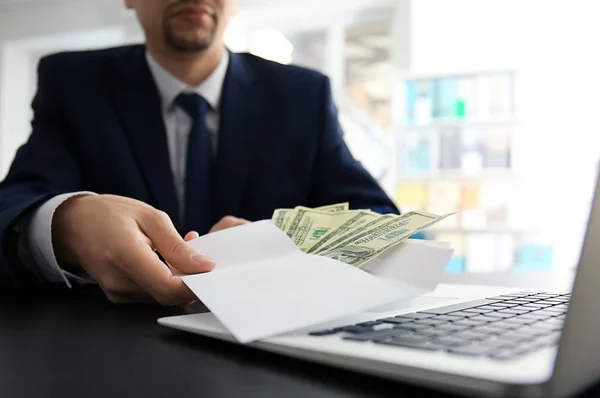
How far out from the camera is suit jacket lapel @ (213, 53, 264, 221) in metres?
1.07

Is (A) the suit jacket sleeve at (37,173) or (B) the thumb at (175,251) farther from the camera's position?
(A) the suit jacket sleeve at (37,173)

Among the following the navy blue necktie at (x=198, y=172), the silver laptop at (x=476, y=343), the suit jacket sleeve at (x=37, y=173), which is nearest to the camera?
the silver laptop at (x=476, y=343)

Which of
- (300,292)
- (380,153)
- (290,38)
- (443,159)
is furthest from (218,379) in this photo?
(290,38)

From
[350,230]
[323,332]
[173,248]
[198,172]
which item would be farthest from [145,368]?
[198,172]

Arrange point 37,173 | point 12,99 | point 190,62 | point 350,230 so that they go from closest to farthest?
point 350,230, point 37,173, point 190,62, point 12,99

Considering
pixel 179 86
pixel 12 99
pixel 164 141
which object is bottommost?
pixel 164 141

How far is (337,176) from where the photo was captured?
3.74 feet

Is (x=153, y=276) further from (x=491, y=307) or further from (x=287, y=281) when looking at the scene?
(x=491, y=307)

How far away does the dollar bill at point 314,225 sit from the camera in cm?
56

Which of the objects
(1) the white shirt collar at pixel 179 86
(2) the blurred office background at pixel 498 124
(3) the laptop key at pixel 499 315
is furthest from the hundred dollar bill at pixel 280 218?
(2) the blurred office background at pixel 498 124

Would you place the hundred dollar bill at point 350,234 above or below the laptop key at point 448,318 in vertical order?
above

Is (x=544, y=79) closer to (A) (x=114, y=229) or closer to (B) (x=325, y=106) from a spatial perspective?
(B) (x=325, y=106)

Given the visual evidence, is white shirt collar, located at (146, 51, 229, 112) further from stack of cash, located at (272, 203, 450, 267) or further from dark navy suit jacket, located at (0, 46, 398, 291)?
stack of cash, located at (272, 203, 450, 267)

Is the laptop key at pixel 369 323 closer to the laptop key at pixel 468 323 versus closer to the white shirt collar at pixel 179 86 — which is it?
the laptop key at pixel 468 323
